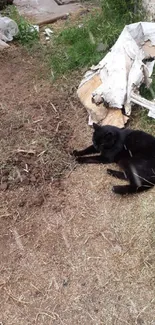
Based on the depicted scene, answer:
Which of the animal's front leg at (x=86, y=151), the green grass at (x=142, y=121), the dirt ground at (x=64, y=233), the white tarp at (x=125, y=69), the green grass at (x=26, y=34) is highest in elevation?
the white tarp at (x=125, y=69)

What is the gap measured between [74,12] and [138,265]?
461 cm

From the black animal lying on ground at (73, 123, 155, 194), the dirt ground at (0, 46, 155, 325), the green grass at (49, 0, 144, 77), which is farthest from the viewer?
the green grass at (49, 0, 144, 77)

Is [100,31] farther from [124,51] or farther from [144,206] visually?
[144,206]

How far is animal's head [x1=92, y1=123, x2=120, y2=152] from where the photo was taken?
4234mm

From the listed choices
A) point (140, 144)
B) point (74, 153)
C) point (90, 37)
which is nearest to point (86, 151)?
point (74, 153)

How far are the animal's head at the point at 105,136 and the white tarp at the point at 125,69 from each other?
0.44 metres

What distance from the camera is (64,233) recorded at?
3.73 metres

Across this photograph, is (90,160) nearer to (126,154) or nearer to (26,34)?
(126,154)

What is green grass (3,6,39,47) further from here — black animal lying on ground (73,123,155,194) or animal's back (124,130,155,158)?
animal's back (124,130,155,158)

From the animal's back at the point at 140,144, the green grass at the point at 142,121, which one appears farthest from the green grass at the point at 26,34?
the animal's back at the point at 140,144

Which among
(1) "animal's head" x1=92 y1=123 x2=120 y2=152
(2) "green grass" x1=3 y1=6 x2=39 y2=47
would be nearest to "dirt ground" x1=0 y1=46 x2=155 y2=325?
(1) "animal's head" x1=92 y1=123 x2=120 y2=152

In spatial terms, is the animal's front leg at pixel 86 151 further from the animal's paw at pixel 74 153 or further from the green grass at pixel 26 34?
the green grass at pixel 26 34

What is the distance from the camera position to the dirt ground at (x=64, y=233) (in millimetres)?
3238

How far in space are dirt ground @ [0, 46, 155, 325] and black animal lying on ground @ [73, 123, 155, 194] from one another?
8 centimetres
